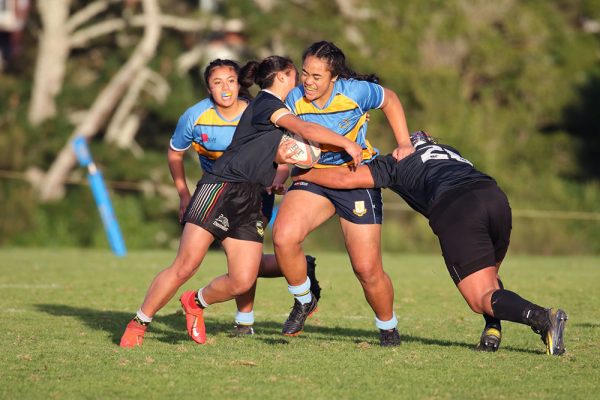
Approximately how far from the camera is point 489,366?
6039mm

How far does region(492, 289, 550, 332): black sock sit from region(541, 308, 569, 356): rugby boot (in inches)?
1.2

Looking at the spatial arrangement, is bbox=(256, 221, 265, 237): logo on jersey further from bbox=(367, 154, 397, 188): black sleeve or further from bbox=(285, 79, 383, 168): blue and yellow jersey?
bbox=(367, 154, 397, 188): black sleeve

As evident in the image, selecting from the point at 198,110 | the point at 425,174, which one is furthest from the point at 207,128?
the point at 425,174

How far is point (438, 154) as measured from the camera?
6707 millimetres

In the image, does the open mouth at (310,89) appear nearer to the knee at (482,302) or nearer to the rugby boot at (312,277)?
the rugby boot at (312,277)

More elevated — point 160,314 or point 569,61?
point 569,61

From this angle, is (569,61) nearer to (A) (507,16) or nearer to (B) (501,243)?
(A) (507,16)

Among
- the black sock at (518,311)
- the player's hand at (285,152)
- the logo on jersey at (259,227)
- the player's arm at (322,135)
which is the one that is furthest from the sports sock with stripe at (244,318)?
the black sock at (518,311)

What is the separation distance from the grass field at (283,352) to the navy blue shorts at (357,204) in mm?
845

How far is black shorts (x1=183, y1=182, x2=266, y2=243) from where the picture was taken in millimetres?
6684

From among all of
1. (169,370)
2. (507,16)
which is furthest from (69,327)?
(507,16)

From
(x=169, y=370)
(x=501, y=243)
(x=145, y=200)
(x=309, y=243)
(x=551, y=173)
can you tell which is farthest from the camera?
(x=551, y=173)

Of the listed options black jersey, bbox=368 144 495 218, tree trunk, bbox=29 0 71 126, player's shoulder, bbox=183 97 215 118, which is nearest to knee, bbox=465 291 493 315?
black jersey, bbox=368 144 495 218

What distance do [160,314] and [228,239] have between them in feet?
6.98
